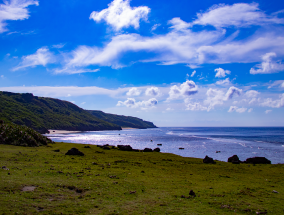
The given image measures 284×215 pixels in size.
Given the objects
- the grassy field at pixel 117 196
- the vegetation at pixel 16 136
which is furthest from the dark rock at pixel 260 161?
the vegetation at pixel 16 136

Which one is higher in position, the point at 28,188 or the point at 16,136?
the point at 16,136

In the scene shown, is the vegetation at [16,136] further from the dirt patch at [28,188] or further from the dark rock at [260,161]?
the dark rock at [260,161]

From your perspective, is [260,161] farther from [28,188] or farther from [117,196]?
[28,188]

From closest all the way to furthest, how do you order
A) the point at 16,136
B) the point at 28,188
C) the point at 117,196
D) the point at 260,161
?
the point at 28,188 < the point at 117,196 < the point at 260,161 < the point at 16,136

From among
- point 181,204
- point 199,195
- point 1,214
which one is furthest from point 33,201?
point 199,195

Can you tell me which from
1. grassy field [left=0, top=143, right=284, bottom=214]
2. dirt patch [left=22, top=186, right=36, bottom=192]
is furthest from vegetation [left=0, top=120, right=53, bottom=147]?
dirt patch [left=22, top=186, right=36, bottom=192]

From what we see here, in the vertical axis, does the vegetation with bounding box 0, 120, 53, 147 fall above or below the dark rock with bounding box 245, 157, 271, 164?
above

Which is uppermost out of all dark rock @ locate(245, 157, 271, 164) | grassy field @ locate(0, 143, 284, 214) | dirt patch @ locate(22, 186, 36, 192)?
dirt patch @ locate(22, 186, 36, 192)

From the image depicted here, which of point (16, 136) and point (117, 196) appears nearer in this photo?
point (117, 196)

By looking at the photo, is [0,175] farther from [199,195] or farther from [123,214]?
[199,195]

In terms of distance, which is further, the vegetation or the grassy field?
the vegetation

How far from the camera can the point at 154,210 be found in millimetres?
12203

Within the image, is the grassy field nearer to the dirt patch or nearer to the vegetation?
the dirt patch

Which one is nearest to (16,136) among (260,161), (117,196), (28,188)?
(28,188)
